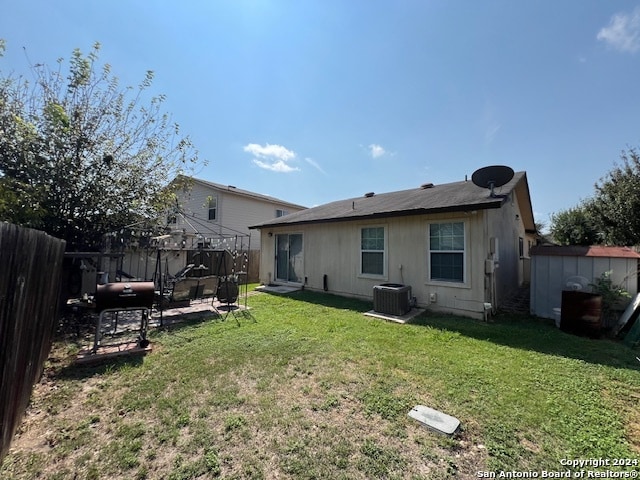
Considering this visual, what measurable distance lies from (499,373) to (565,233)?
18.8m

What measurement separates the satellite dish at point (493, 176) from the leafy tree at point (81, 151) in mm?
9089

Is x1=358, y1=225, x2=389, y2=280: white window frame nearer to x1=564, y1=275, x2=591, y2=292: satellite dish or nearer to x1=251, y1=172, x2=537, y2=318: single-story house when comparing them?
x1=251, y1=172, x2=537, y2=318: single-story house

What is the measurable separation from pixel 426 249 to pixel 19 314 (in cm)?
750

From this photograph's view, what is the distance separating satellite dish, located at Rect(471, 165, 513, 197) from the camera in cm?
699

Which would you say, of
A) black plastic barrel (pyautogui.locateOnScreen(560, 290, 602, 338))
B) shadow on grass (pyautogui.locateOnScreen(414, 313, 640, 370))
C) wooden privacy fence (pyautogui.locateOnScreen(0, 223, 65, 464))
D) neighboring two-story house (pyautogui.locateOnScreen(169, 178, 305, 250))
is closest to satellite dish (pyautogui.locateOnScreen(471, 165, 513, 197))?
black plastic barrel (pyautogui.locateOnScreen(560, 290, 602, 338))

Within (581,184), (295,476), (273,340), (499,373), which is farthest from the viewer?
(581,184)

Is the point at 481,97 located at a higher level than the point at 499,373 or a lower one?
higher

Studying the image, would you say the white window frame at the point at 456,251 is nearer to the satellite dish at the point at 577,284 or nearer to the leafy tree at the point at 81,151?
the satellite dish at the point at 577,284

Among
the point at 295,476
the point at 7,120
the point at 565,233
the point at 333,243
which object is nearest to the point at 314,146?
the point at 333,243

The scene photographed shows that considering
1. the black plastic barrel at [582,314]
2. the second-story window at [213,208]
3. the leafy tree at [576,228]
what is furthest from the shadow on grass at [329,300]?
the leafy tree at [576,228]

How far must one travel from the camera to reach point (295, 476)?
2070mm

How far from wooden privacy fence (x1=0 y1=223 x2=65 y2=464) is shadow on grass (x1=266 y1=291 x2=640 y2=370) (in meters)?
6.16

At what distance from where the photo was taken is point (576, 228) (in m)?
16.5

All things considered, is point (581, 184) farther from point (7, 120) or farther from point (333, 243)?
point (7, 120)
